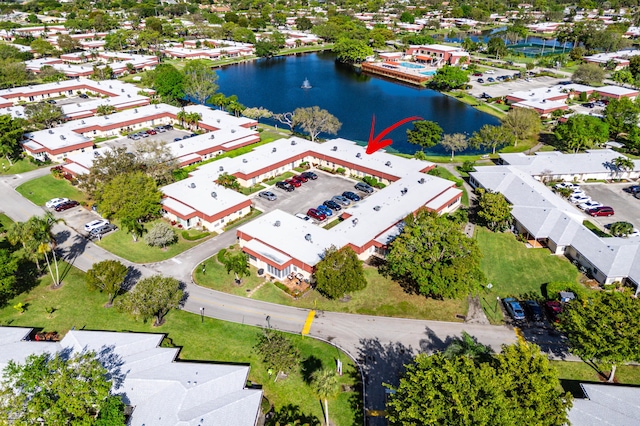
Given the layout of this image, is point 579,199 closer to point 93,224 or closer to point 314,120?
point 314,120

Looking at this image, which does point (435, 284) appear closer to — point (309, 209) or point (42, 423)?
point (309, 209)

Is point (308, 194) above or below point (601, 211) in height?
below

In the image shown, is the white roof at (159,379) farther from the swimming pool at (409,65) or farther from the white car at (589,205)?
the swimming pool at (409,65)

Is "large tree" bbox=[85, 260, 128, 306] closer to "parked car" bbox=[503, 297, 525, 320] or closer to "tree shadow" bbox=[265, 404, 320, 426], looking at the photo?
"tree shadow" bbox=[265, 404, 320, 426]

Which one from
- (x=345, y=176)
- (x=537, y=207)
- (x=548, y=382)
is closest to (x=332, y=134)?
(x=345, y=176)

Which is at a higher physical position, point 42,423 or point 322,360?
point 42,423

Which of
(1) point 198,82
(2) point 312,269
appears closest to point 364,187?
(2) point 312,269
